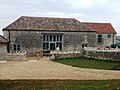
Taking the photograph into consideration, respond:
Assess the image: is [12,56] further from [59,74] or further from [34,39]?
[59,74]

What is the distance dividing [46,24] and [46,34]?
180 centimetres

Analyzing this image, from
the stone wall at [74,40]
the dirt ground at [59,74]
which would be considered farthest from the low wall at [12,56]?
the stone wall at [74,40]

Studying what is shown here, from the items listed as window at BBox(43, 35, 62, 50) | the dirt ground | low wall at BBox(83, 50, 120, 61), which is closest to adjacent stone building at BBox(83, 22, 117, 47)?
window at BBox(43, 35, 62, 50)

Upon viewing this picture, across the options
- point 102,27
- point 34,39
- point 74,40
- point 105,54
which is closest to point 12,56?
point 105,54

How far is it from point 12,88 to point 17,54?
22168 millimetres

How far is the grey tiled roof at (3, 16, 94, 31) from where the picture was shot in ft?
153

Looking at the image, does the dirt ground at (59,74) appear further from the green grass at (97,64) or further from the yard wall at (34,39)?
the yard wall at (34,39)

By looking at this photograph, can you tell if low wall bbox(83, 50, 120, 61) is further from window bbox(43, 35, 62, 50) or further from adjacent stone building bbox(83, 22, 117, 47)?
adjacent stone building bbox(83, 22, 117, 47)

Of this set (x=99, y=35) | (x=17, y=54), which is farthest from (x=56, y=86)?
(x=99, y=35)

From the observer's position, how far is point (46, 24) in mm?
48344

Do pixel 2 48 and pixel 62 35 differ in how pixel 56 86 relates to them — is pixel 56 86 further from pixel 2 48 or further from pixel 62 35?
pixel 62 35

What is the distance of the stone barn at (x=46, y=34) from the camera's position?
4606 cm

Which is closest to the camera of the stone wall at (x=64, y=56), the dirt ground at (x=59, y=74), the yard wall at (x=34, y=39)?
the dirt ground at (x=59, y=74)

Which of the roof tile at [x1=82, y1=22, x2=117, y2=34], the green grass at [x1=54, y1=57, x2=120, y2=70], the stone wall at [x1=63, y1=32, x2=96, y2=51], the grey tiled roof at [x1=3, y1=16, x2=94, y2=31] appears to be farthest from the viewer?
the roof tile at [x1=82, y1=22, x2=117, y2=34]
